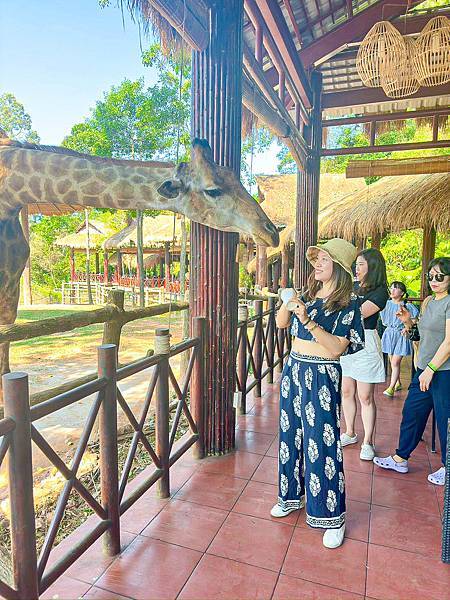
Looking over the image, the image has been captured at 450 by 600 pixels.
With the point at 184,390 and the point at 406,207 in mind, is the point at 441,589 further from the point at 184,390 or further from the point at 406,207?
the point at 406,207

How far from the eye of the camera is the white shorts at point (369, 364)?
2.82 meters

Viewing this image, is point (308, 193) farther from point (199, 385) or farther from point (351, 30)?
point (199, 385)

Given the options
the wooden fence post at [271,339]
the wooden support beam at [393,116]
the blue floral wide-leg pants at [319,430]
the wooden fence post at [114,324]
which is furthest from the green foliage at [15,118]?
the blue floral wide-leg pants at [319,430]

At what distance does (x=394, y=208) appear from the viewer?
6832 millimetres

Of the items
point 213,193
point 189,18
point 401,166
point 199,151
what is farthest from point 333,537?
point 401,166

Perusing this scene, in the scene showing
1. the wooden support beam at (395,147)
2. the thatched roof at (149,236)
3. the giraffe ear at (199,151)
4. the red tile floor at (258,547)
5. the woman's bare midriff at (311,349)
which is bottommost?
the red tile floor at (258,547)

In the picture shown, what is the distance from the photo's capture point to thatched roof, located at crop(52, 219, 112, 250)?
52.1 feet

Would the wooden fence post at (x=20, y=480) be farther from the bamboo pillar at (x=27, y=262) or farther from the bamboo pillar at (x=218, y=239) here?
the bamboo pillar at (x=27, y=262)

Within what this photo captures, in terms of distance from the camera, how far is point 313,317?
77.4 inches

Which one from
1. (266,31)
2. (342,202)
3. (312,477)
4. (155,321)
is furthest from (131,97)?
(312,477)

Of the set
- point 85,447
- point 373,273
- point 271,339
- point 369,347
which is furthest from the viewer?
point 271,339

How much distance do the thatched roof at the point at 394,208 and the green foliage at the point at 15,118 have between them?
8.04m

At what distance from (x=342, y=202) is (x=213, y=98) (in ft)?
21.1

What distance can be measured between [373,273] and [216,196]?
3.90ft
